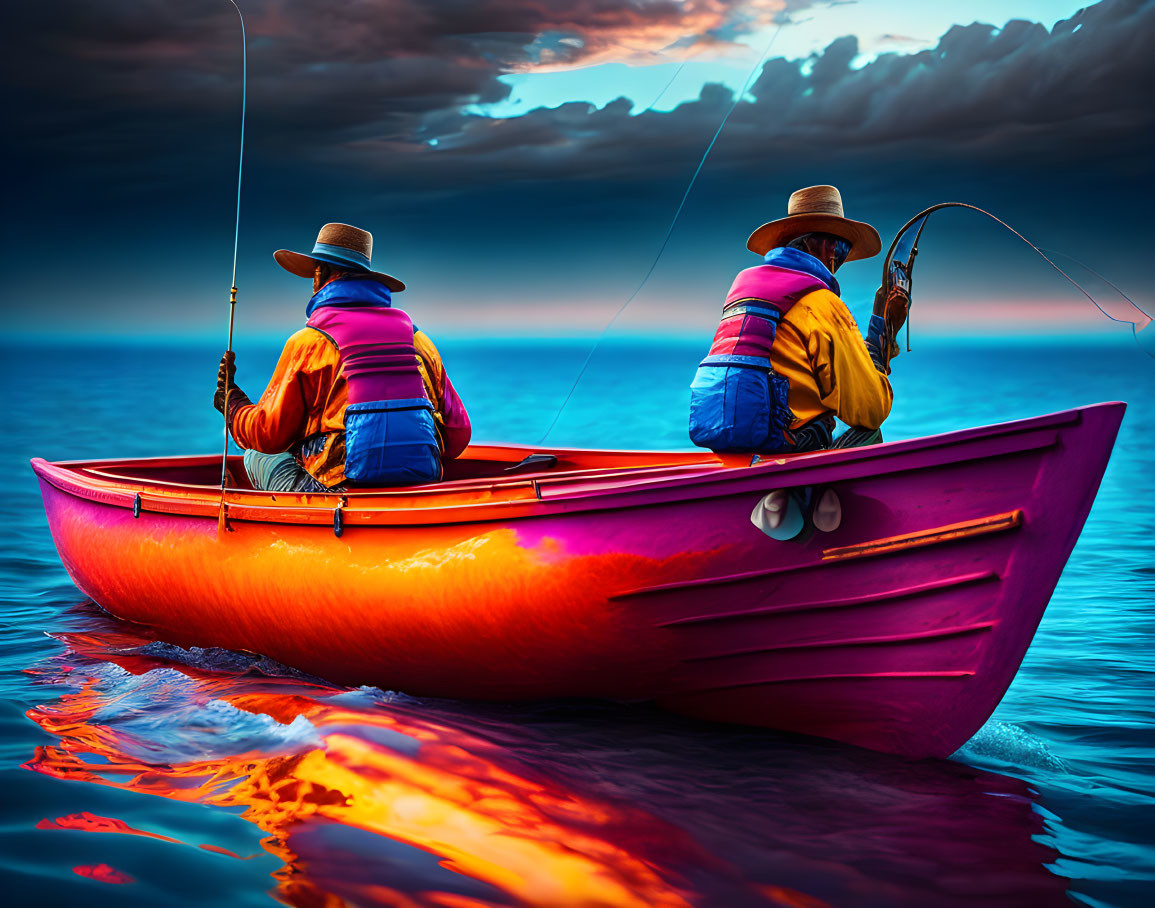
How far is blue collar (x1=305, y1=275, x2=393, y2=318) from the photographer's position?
13.0 ft

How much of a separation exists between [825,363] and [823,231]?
631 millimetres

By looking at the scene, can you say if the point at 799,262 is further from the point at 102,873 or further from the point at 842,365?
the point at 102,873

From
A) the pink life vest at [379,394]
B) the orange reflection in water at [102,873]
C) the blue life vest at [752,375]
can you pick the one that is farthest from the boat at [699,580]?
the orange reflection in water at [102,873]

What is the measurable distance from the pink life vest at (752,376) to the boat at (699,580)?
108 mm

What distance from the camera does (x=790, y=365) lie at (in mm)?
3525

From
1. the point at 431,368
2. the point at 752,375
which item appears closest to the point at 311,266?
the point at 431,368

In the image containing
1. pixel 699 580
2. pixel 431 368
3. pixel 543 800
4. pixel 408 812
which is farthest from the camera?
pixel 431 368

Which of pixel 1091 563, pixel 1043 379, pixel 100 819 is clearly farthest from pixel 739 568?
pixel 1043 379

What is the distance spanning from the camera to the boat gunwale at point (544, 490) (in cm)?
286

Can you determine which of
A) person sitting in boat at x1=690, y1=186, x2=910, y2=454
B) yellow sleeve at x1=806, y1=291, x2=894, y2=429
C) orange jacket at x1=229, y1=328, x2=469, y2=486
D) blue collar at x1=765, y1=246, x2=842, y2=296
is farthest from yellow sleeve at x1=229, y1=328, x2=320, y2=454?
yellow sleeve at x1=806, y1=291, x2=894, y2=429

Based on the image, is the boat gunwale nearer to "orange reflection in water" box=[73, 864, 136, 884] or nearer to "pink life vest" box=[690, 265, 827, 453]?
"pink life vest" box=[690, 265, 827, 453]

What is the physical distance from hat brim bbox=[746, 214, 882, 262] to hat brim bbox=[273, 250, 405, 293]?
1594mm

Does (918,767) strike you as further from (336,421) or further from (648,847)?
(336,421)

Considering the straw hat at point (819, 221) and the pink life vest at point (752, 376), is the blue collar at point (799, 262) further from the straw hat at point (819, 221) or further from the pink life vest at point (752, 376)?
the straw hat at point (819, 221)
